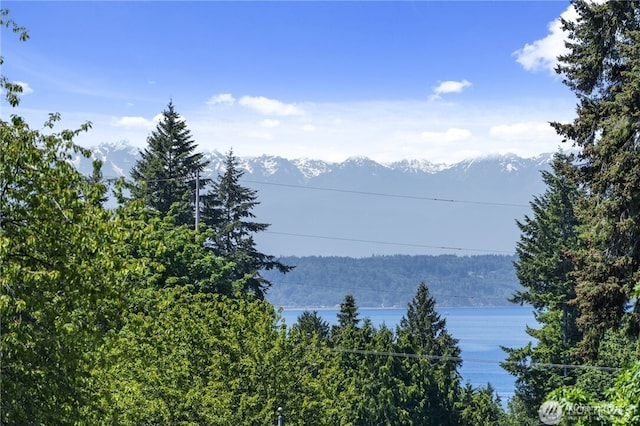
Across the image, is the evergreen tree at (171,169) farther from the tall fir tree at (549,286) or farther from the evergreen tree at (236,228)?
the tall fir tree at (549,286)

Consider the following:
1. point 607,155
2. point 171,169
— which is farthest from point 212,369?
point 171,169

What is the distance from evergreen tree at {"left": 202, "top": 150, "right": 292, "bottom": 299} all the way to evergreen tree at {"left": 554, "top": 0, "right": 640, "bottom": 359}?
1174 inches

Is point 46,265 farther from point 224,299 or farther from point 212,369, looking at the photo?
point 224,299

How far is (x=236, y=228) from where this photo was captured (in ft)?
181

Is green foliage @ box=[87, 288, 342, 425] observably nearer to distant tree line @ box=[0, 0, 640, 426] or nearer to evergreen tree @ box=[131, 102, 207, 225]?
distant tree line @ box=[0, 0, 640, 426]


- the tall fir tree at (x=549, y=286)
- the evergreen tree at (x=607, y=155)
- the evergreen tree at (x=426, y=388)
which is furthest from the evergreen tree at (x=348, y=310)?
the evergreen tree at (x=607, y=155)

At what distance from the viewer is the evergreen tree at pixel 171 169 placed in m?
50.9

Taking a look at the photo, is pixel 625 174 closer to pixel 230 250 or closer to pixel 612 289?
pixel 612 289

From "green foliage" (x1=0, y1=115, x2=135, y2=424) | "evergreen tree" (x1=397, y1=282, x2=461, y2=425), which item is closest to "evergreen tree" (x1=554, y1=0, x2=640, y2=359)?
"green foliage" (x1=0, y1=115, x2=135, y2=424)

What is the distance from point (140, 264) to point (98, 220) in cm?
84

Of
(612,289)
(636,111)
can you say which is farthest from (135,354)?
(636,111)

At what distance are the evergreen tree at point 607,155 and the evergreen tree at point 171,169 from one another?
2978cm

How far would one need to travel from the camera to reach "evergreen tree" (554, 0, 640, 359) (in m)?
21.5

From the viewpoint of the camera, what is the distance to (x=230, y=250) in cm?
5409
